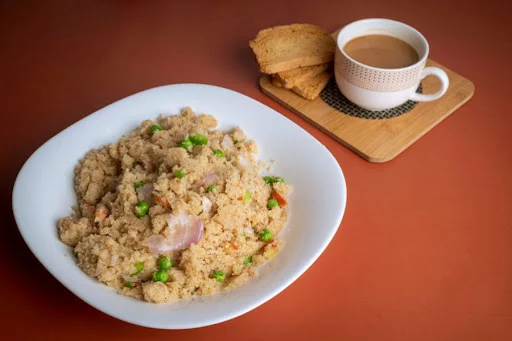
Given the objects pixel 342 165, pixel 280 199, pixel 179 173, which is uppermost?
pixel 179 173

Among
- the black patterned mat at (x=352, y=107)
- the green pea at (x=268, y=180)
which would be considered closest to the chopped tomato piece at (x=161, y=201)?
the green pea at (x=268, y=180)

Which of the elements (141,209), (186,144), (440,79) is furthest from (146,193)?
(440,79)

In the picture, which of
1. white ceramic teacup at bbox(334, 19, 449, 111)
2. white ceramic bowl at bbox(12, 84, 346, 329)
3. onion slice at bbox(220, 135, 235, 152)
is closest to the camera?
white ceramic bowl at bbox(12, 84, 346, 329)

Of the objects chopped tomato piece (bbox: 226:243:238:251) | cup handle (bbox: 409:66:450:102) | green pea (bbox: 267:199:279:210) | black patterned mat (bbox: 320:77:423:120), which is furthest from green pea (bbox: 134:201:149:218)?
cup handle (bbox: 409:66:450:102)

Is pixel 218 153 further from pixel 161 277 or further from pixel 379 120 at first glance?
pixel 379 120

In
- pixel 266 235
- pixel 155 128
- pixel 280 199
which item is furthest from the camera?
pixel 155 128

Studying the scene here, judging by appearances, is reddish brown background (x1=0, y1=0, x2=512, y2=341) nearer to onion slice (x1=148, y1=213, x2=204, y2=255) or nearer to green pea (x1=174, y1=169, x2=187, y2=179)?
onion slice (x1=148, y1=213, x2=204, y2=255)

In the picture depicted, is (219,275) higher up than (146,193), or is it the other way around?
(146,193)
